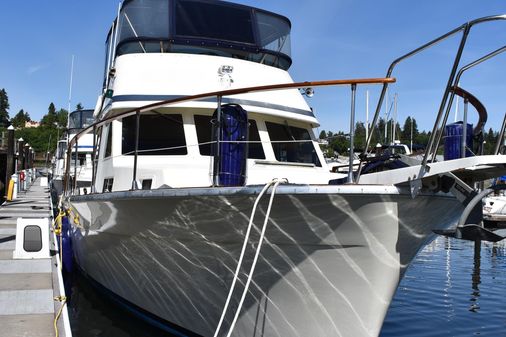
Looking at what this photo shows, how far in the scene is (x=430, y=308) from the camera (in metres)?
7.84

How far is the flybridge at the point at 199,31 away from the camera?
7.00 m

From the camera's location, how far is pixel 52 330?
177 inches

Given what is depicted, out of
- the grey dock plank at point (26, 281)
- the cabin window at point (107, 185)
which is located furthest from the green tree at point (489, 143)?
the grey dock plank at point (26, 281)

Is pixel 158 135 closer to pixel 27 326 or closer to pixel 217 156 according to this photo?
pixel 217 156

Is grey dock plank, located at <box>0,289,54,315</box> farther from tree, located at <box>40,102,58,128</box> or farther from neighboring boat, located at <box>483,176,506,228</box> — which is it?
tree, located at <box>40,102,58,128</box>

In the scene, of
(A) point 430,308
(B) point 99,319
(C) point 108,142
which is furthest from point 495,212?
(C) point 108,142

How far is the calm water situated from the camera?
6520 mm

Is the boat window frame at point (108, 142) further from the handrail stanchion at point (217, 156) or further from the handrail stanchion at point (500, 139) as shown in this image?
the handrail stanchion at point (500, 139)

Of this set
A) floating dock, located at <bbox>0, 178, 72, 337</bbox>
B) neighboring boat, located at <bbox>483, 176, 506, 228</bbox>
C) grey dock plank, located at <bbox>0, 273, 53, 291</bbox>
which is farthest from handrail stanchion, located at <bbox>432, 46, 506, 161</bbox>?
neighboring boat, located at <bbox>483, 176, 506, 228</bbox>

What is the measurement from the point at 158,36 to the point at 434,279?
700 cm

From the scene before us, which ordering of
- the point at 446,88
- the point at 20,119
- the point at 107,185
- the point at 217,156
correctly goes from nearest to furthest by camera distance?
the point at 446,88
the point at 217,156
the point at 107,185
the point at 20,119

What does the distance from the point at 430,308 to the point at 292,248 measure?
454 cm

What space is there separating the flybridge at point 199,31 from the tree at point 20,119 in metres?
151

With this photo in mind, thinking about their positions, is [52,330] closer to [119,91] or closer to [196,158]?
[196,158]
